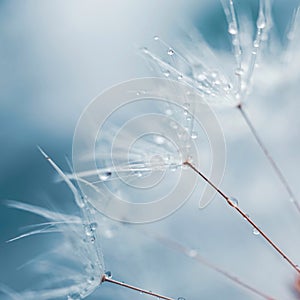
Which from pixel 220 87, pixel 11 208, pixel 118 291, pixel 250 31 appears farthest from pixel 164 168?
pixel 11 208

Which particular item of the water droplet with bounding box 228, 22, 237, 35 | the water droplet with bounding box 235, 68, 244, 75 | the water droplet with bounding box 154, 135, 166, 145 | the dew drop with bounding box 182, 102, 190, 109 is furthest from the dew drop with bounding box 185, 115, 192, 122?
the water droplet with bounding box 228, 22, 237, 35

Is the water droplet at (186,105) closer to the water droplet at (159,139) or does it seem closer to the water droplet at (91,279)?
the water droplet at (159,139)

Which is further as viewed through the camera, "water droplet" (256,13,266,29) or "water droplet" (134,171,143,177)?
"water droplet" (256,13,266,29)

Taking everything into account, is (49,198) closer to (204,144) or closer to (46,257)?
(46,257)

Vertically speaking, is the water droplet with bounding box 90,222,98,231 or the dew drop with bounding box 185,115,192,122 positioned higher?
the dew drop with bounding box 185,115,192,122

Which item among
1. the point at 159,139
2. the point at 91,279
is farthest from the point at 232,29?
the point at 91,279

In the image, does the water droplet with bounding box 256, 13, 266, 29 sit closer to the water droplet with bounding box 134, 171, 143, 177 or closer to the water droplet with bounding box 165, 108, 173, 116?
the water droplet with bounding box 165, 108, 173, 116

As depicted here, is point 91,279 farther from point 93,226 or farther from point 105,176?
point 105,176


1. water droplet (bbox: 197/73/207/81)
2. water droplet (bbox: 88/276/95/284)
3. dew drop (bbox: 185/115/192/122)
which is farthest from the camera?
water droplet (bbox: 197/73/207/81)

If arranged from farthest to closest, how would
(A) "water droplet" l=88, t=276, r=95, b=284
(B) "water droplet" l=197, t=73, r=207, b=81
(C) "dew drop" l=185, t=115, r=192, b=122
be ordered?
(B) "water droplet" l=197, t=73, r=207, b=81 → (C) "dew drop" l=185, t=115, r=192, b=122 → (A) "water droplet" l=88, t=276, r=95, b=284

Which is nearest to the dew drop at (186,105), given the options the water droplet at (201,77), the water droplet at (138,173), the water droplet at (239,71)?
the water droplet at (201,77)

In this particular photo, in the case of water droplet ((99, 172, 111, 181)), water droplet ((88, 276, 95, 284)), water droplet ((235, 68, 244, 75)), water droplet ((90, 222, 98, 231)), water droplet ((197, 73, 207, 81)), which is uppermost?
water droplet ((235, 68, 244, 75))
